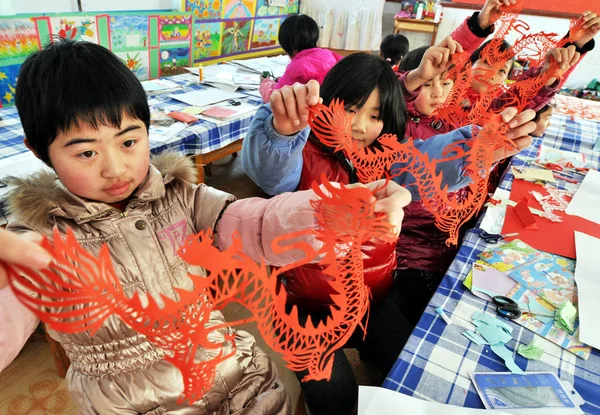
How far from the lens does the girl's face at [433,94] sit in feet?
3.76

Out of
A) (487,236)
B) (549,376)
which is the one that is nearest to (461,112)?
(487,236)

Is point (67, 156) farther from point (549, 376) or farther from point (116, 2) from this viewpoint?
point (116, 2)

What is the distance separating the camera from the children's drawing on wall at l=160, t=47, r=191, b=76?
276 centimetres

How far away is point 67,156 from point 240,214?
294 mm

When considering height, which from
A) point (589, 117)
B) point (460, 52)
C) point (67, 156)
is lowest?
point (589, 117)

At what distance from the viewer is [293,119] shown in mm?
709

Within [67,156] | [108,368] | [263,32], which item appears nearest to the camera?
[67,156]

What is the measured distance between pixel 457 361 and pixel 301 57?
1756mm

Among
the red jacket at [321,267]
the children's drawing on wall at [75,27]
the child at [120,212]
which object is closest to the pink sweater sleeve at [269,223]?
the child at [120,212]

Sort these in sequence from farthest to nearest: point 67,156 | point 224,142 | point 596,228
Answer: point 224,142, point 596,228, point 67,156

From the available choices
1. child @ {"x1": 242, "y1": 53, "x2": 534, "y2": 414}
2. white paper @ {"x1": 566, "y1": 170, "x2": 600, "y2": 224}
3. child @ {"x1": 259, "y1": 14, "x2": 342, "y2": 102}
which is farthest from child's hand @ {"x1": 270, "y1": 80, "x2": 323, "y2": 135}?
child @ {"x1": 259, "y1": 14, "x2": 342, "y2": 102}

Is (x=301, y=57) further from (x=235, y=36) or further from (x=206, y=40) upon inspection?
(x=235, y=36)

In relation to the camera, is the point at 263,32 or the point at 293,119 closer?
the point at 293,119

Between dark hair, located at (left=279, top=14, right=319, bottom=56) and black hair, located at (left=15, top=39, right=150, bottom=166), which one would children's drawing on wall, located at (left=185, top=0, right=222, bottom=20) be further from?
black hair, located at (left=15, top=39, right=150, bottom=166)
